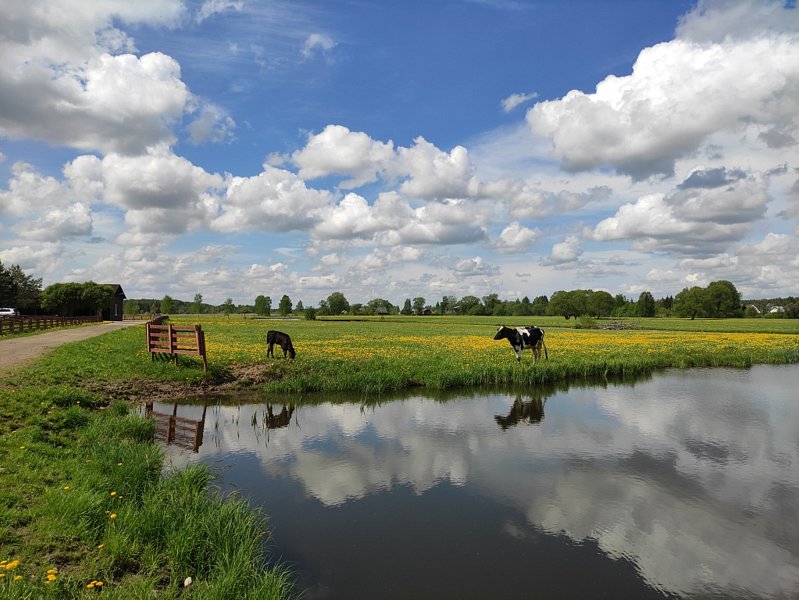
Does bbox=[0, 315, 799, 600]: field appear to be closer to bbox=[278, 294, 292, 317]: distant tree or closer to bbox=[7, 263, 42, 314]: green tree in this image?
bbox=[7, 263, 42, 314]: green tree

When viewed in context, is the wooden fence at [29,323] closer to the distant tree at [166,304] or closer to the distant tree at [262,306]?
the distant tree at [166,304]

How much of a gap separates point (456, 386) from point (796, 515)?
544 inches

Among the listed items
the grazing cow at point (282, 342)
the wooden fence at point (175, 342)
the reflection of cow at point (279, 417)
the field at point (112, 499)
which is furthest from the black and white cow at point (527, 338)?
the wooden fence at point (175, 342)

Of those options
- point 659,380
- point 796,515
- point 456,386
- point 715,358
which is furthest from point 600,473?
point 715,358

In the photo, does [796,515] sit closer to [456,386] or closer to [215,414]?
[456,386]

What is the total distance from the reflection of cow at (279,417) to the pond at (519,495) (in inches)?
2.9

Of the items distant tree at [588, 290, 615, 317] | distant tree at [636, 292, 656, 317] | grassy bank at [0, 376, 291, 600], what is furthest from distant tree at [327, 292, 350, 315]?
grassy bank at [0, 376, 291, 600]

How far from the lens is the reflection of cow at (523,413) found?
1505cm

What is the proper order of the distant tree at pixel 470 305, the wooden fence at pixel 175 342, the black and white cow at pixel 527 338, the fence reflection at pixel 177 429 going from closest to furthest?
the fence reflection at pixel 177 429, the wooden fence at pixel 175 342, the black and white cow at pixel 527 338, the distant tree at pixel 470 305

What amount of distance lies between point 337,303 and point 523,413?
155 meters

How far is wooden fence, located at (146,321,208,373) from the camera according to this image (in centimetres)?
2066

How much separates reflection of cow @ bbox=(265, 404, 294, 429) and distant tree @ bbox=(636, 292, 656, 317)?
16065 cm

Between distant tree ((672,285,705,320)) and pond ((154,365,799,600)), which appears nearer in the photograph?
pond ((154,365,799,600))

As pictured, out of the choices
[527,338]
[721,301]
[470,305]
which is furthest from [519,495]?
[470,305]
